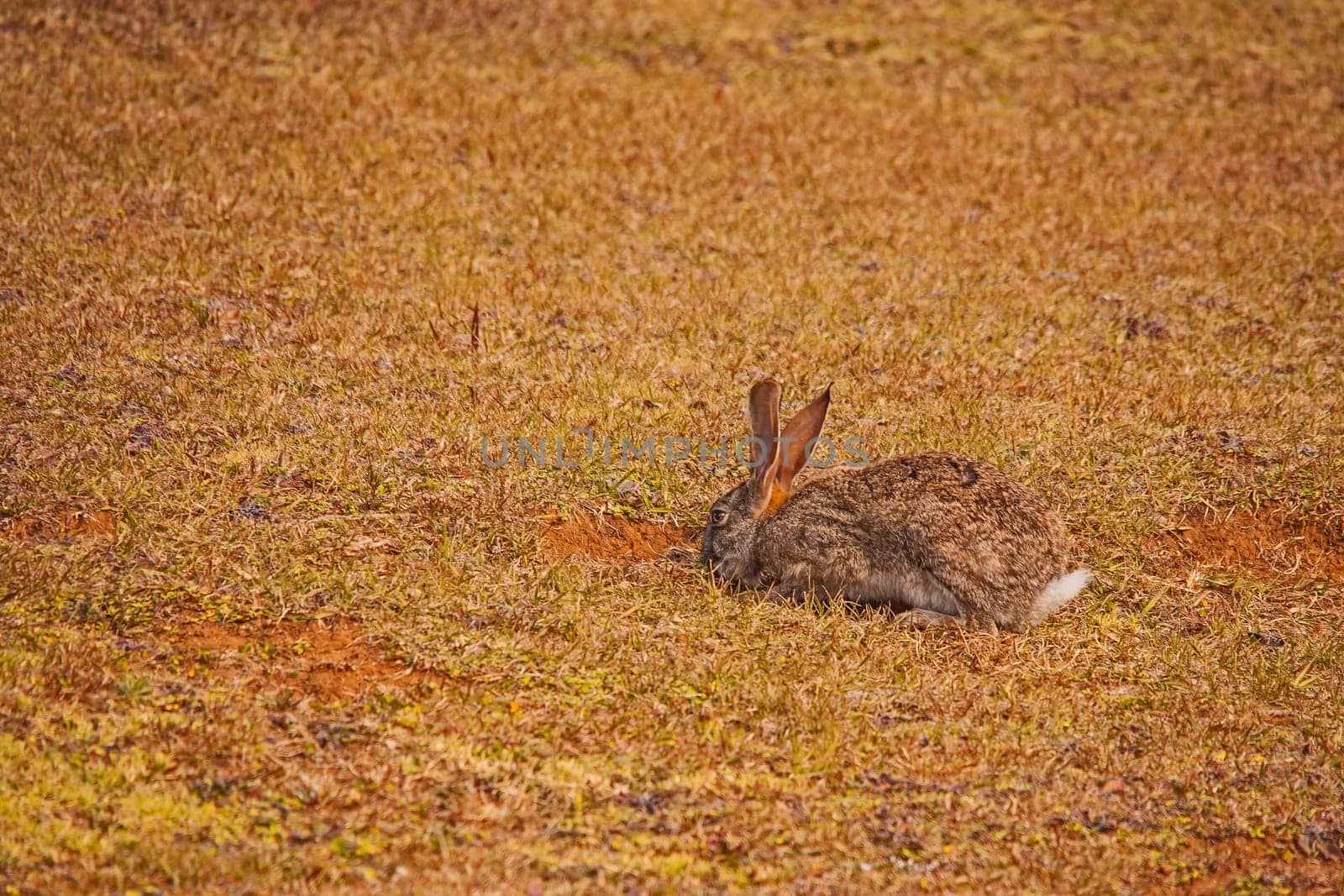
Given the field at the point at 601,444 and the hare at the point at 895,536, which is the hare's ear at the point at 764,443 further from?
the field at the point at 601,444

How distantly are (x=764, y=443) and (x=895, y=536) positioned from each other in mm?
929

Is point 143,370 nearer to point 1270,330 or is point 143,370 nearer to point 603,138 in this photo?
point 603,138

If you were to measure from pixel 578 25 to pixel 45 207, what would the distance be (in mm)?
8385

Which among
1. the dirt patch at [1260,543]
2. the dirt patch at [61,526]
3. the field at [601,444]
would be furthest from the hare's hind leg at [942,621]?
the dirt patch at [61,526]

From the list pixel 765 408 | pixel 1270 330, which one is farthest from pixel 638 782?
pixel 1270 330

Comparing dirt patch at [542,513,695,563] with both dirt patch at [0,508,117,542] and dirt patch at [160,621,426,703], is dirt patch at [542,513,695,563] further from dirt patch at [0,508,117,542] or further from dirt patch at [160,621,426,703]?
dirt patch at [0,508,117,542]

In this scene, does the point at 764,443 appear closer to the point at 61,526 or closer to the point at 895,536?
Answer: the point at 895,536

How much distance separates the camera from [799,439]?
7246 mm

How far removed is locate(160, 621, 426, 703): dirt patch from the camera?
5.70m

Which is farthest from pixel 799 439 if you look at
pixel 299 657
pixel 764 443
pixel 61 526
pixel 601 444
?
pixel 61 526

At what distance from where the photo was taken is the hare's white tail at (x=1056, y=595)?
675cm

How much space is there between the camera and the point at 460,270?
1109 cm

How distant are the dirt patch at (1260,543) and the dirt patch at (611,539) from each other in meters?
3.05

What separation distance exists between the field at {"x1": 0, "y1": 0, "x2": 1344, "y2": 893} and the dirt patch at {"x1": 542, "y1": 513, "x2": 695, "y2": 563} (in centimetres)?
3
